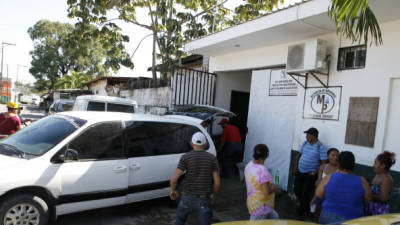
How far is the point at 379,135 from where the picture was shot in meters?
4.53

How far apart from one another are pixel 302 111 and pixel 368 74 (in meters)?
1.47

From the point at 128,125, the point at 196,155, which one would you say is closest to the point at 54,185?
the point at 128,125

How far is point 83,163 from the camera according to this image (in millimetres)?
3705

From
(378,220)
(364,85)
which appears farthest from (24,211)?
(364,85)

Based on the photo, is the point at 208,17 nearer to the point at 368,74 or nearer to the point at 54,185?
the point at 368,74

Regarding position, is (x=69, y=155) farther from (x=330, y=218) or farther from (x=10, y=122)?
(x=330, y=218)

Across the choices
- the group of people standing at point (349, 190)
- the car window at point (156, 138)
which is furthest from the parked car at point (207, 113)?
the group of people standing at point (349, 190)

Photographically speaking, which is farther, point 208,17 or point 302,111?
point 208,17

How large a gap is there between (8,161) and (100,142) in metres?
1.08

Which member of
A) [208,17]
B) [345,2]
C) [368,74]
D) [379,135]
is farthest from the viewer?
[208,17]

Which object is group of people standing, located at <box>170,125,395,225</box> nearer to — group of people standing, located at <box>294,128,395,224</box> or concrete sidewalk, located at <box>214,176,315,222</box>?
group of people standing, located at <box>294,128,395,224</box>

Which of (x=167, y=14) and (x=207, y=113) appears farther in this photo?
(x=167, y=14)

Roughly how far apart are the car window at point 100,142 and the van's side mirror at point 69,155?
0.12 metres

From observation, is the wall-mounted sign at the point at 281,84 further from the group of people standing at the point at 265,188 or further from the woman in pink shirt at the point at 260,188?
the woman in pink shirt at the point at 260,188
